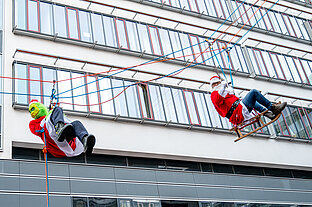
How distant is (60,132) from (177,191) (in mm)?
9159

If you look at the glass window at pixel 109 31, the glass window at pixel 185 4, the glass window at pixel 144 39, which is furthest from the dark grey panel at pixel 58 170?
the glass window at pixel 185 4

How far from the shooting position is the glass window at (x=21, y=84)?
1736 cm

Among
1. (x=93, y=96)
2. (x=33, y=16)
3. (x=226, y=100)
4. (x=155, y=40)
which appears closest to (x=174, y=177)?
(x=93, y=96)

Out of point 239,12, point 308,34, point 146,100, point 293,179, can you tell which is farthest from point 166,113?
point 308,34

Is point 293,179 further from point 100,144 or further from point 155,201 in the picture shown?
point 100,144

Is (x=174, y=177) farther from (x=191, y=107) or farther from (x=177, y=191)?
(x=191, y=107)

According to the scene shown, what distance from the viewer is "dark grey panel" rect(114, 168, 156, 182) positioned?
694 inches

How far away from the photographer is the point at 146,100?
827 inches

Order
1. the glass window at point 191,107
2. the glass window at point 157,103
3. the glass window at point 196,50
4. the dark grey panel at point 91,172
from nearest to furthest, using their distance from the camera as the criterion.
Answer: the dark grey panel at point 91,172 → the glass window at point 157,103 → the glass window at point 191,107 → the glass window at point 196,50

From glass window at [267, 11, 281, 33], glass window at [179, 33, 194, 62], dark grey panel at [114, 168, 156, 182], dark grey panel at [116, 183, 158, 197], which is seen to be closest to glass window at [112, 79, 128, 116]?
dark grey panel at [114, 168, 156, 182]

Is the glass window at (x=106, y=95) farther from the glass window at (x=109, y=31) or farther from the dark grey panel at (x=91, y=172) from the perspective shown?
the dark grey panel at (x=91, y=172)

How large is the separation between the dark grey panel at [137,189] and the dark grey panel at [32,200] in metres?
3.00

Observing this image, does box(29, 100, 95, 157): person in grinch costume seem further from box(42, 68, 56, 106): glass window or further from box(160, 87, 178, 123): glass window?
box(160, 87, 178, 123): glass window

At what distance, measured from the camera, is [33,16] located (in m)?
19.8
